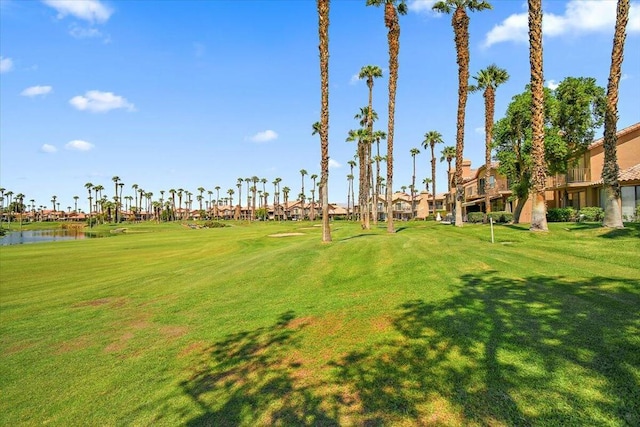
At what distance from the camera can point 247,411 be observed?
5.16 m

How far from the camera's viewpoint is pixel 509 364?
5262 mm

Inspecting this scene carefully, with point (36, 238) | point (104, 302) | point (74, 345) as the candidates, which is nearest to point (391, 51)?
point (104, 302)

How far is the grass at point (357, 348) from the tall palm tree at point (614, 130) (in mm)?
4052

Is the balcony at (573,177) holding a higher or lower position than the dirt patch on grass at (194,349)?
higher

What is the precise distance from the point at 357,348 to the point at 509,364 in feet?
8.07

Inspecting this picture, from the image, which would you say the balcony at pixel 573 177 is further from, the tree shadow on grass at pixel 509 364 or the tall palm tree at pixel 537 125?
the tree shadow on grass at pixel 509 364

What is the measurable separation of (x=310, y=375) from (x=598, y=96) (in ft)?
118

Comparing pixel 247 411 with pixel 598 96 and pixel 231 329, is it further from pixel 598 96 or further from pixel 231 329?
pixel 598 96

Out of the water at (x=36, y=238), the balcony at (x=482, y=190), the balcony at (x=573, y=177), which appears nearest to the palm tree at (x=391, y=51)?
the balcony at (x=573, y=177)

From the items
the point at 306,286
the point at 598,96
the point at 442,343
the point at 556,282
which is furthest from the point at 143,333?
the point at 598,96

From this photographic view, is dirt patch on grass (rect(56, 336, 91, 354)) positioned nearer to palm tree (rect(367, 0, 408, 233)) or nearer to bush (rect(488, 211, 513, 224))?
palm tree (rect(367, 0, 408, 233))

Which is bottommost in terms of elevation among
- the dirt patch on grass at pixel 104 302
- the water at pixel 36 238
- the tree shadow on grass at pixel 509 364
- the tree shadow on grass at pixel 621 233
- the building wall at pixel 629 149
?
the water at pixel 36 238

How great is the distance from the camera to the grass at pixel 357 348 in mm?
4727

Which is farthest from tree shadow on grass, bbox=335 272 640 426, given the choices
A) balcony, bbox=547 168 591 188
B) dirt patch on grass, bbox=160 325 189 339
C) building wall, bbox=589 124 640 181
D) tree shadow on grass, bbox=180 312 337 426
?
building wall, bbox=589 124 640 181
